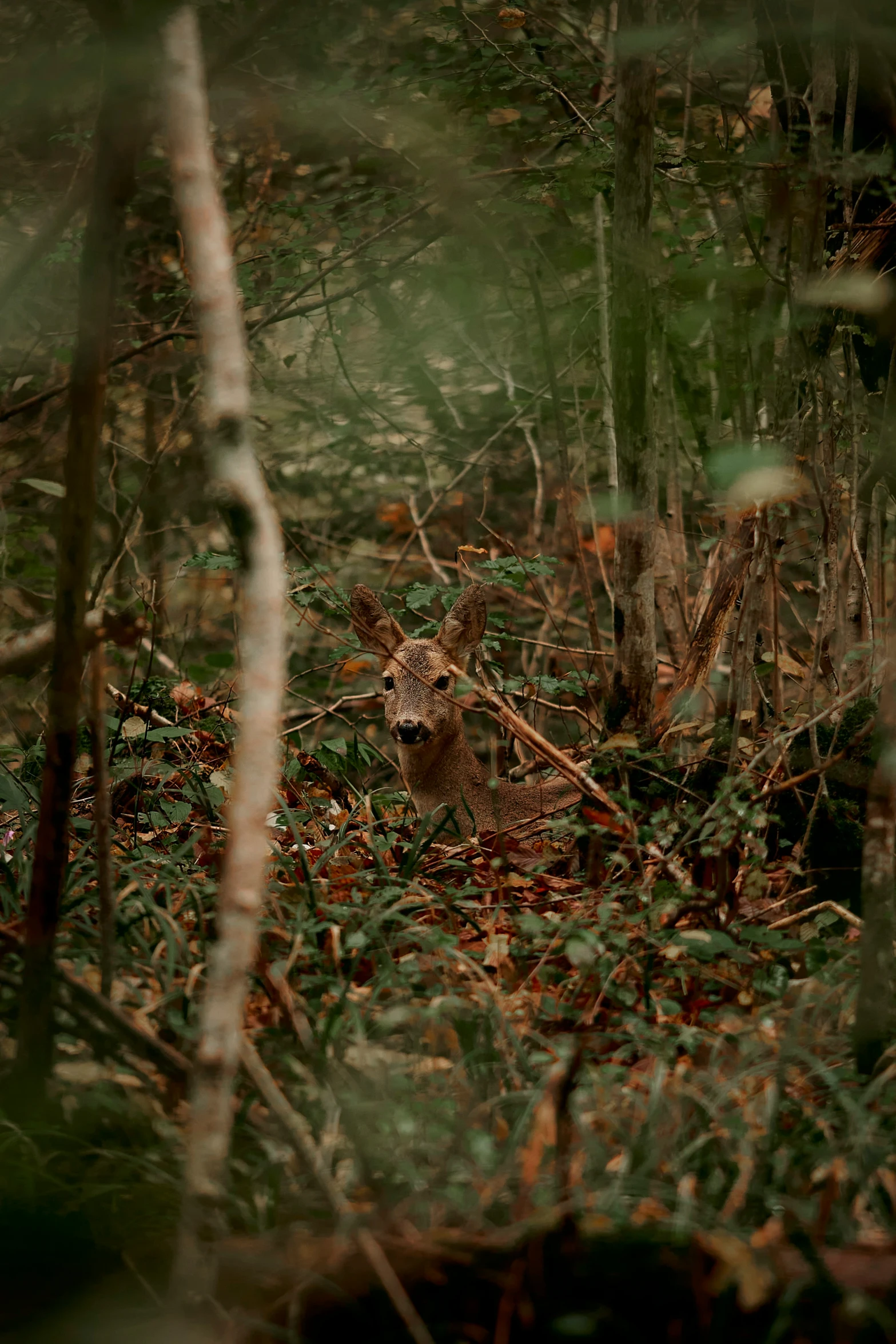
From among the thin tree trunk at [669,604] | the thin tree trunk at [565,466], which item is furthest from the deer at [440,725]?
the thin tree trunk at [669,604]

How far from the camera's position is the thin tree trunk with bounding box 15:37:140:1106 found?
2.42 metres

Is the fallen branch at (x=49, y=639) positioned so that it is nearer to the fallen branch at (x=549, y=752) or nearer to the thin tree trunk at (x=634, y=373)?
the fallen branch at (x=549, y=752)

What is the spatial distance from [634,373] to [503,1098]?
2457mm

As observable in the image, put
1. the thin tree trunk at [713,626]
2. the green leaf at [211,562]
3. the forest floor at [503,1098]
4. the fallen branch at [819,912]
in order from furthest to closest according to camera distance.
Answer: the green leaf at [211,562] → the thin tree trunk at [713,626] → the fallen branch at [819,912] → the forest floor at [503,1098]

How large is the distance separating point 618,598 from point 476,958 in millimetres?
1367

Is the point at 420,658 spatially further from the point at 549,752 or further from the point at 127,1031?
the point at 127,1031

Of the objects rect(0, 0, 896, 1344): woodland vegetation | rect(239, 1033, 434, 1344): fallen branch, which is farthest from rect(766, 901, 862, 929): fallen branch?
rect(239, 1033, 434, 1344): fallen branch

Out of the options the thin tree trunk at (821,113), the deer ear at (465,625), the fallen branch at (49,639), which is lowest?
the deer ear at (465,625)

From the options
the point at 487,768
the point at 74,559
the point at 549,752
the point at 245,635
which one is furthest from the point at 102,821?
the point at 487,768

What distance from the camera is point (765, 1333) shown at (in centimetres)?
198

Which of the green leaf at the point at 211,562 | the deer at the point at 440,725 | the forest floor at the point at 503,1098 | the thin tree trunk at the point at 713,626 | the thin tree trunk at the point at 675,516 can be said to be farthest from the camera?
the deer at the point at 440,725

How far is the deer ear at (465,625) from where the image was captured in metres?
5.23

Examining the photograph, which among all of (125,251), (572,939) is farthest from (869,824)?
(125,251)

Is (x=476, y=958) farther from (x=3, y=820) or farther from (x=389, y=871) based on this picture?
(x=3, y=820)
